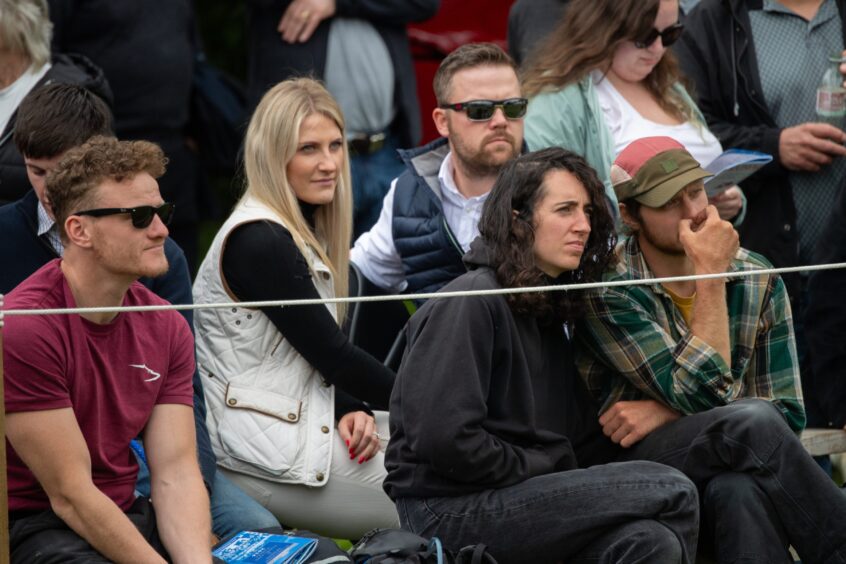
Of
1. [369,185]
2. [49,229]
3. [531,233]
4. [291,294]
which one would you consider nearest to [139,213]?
[49,229]

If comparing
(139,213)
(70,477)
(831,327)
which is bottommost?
(831,327)

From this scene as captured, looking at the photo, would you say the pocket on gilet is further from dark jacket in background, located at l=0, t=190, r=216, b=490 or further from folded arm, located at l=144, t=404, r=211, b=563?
folded arm, located at l=144, t=404, r=211, b=563

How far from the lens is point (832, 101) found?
556 centimetres

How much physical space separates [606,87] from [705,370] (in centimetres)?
147

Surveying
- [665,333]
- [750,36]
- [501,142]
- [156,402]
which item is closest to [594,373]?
[665,333]

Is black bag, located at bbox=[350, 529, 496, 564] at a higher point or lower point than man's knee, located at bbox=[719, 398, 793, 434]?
lower

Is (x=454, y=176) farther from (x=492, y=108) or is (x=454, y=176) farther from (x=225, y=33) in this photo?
(x=225, y=33)

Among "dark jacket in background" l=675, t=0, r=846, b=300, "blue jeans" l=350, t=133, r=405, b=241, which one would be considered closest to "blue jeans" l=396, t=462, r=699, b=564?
"dark jacket in background" l=675, t=0, r=846, b=300

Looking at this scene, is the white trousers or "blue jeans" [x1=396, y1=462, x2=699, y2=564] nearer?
"blue jeans" [x1=396, y1=462, x2=699, y2=564]

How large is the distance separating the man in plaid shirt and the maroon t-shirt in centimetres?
118

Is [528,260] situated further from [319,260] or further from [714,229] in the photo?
[319,260]

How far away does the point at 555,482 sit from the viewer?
151 inches

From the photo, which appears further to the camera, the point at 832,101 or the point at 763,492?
the point at 832,101

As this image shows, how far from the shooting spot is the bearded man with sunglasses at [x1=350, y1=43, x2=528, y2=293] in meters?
4.89
